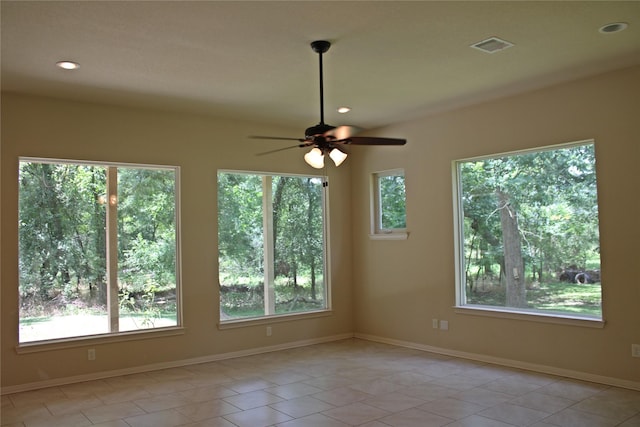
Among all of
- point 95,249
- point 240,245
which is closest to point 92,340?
point 95,249

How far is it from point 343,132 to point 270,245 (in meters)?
3.15

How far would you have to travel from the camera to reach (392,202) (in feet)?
22.2

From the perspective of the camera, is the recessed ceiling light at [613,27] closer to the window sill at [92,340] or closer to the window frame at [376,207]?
the window frame at [376,207]

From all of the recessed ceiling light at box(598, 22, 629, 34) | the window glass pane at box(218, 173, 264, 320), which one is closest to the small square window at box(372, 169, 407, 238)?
the window glass pane at box(218, 173, 264, 320)

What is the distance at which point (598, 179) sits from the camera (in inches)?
187

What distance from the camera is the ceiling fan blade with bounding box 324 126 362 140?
3662 millimetres

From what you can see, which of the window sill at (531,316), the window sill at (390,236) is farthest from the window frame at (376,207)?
the window sill at (531,316)

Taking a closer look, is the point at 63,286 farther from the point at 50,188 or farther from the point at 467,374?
the point at 467,374

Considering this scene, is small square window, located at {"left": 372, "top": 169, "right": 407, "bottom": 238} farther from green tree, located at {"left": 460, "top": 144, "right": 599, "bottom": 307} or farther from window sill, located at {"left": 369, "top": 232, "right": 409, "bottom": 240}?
green tree, located at {"left": 460, "top": 144, "right": 599, "bottom": 307}

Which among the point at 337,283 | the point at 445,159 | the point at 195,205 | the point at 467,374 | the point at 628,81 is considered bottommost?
the point at 467,374

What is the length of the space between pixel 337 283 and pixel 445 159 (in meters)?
2.22

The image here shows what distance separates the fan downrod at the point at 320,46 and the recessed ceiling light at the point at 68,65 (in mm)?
1893

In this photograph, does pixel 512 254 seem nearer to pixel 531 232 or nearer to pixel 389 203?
pixel 531 232

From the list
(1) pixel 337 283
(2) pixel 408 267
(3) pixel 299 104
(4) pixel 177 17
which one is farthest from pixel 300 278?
(4) pixel 177 17
